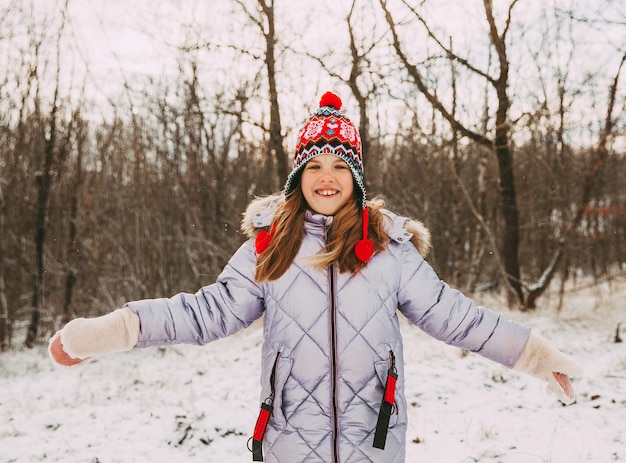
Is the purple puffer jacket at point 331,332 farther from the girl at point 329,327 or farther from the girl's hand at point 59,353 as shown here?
the girl's hand at point 59,353

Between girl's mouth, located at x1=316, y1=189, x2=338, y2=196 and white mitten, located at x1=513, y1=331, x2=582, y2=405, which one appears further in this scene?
girl's mouth, located at x1=316, y1=189, x2=338, y2=196

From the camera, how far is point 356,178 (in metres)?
2.28

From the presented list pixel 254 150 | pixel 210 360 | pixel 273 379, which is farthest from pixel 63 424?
pixel 254 150

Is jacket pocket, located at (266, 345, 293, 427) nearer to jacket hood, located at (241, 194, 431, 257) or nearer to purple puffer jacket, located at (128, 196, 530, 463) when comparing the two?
purple puffer jacket, located at (128, 196, 530, 463)

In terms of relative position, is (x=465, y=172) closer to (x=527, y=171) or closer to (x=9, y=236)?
(x=527, y=171)

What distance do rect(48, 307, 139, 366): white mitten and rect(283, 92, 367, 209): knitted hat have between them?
93 centimetres

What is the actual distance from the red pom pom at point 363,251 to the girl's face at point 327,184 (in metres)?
0.28

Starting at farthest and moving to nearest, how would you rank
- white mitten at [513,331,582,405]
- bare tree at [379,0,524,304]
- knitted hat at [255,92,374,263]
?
bare tree at [379,0,524,304]
knitted hat at [255,92,374,263]
white mitten at [513,331,582,405]

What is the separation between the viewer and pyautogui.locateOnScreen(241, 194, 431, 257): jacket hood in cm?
214

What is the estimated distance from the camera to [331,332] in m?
1.91

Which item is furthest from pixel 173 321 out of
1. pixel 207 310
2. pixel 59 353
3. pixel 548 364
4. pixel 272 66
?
pixel 272 66

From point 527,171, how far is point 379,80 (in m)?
8.77

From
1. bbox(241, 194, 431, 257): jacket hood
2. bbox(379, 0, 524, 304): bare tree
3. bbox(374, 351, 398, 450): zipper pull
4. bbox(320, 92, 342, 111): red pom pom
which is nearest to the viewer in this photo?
bbox(374, 351, 398, 450): zipper pull

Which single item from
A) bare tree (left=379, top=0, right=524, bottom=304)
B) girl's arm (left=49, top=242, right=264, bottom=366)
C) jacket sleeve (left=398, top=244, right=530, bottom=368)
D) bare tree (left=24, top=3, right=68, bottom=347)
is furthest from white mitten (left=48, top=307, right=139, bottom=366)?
bare tree (left=24, top=3, right=68, bottom=347)
